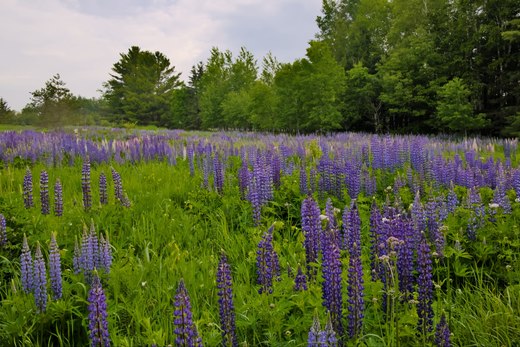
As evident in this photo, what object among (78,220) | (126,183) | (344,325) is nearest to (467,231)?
(344,325)

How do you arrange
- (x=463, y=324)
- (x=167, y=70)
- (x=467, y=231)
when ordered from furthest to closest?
(x=167, y=70) → (x=467, y=231) → (x=463, y=324)

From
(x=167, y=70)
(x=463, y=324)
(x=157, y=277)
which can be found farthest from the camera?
(x=167, y=70)

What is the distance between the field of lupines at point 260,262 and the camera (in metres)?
2.35

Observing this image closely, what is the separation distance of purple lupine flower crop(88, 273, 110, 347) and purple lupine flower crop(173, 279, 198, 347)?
0.48m

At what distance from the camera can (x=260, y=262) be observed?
266cm

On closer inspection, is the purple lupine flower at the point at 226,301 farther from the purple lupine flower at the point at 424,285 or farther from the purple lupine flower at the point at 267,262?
the purple lupine flower at the point at 424,285

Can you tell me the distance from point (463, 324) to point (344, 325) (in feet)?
3.18

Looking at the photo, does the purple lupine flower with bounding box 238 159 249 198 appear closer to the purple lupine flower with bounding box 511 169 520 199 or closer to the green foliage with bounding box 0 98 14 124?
the purple lupine flower with bounding box 511 169 520 199

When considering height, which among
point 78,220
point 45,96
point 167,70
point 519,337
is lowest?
point 519,337

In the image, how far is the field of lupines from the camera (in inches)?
92.4

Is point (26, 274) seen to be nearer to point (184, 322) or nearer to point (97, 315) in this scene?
point (97, 315)

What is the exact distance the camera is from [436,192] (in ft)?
17.7

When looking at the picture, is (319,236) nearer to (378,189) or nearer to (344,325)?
(344,325)

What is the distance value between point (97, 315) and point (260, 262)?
1.07m
